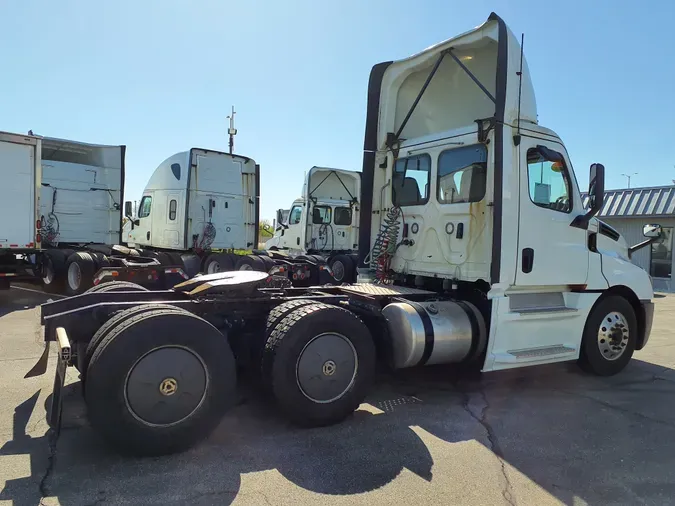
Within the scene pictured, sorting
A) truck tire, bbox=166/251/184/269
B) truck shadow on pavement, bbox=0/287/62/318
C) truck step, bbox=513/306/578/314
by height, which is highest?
truck tire, bbox=166/251/184/269

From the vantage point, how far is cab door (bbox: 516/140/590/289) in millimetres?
5477

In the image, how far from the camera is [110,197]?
44.4 ft

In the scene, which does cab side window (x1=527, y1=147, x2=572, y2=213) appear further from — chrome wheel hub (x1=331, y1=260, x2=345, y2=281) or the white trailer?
the white trailer

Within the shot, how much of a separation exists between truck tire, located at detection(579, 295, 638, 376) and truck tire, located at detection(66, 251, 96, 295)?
A: 32.1 ft

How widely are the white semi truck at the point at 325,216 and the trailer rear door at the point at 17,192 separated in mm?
7133

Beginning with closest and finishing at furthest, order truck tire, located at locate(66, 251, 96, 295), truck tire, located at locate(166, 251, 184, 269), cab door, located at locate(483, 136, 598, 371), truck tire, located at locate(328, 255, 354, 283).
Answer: cab door, located at locate(483, 136, 598, 371) < truck tire, located at locate(66, 251, 96, 295) < truck tire, located at locate(166, 251, 184, 269) < truck tire, located at locate(328, 255, 354, 283)

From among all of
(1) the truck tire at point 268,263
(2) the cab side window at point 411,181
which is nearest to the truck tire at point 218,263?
(1) the truck tire at point 268,263

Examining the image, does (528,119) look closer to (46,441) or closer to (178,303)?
(178,303)

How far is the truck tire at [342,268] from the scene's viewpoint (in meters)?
14.4

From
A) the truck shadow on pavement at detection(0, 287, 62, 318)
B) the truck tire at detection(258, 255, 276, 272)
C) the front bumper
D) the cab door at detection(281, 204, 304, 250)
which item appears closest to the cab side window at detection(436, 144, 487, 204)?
the front bumper

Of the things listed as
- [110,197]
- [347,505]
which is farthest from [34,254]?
[347,505]

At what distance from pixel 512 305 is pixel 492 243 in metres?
0.73

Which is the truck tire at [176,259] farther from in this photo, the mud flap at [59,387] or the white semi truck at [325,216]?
the mud flap at [59,387]

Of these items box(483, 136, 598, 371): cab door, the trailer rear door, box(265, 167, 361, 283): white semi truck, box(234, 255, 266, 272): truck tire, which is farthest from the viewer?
box(265, 167, 361, 283): white semi truck
